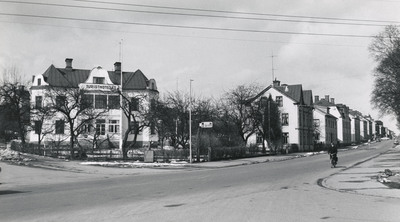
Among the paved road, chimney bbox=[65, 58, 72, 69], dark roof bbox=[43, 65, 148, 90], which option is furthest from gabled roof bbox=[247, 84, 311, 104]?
the paved road

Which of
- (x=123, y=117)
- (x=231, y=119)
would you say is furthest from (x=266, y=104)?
(x=123, y=117)

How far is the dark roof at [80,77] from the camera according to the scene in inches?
2402

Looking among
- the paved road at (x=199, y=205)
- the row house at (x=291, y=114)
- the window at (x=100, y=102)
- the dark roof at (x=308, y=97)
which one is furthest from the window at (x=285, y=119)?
the paved road at (x=199, y=205)

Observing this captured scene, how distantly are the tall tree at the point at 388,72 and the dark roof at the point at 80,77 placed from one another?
3446 centimetres

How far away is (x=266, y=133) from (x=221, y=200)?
5014 cm

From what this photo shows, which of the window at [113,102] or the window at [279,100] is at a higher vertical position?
the window at [279,100]

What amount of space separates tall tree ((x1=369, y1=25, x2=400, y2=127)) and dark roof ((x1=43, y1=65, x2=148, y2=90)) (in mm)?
34465

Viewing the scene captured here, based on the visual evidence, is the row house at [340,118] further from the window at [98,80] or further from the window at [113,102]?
the window at [113,102]

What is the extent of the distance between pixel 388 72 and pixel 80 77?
43.8 meters

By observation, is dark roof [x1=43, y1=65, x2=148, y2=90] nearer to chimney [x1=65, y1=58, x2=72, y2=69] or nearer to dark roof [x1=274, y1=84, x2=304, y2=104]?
chimney [x1=65, y1=58, x2=72, y2=69]

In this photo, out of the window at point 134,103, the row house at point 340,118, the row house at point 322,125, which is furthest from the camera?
the row house at point 340,118

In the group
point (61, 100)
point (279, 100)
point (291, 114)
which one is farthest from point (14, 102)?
point (291, 114)

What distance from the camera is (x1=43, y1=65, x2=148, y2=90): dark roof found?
200ft

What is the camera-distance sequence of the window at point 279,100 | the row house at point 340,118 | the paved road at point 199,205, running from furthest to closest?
the row house at point 340,118, the window at point 279,100, the paved road at point 199,205
